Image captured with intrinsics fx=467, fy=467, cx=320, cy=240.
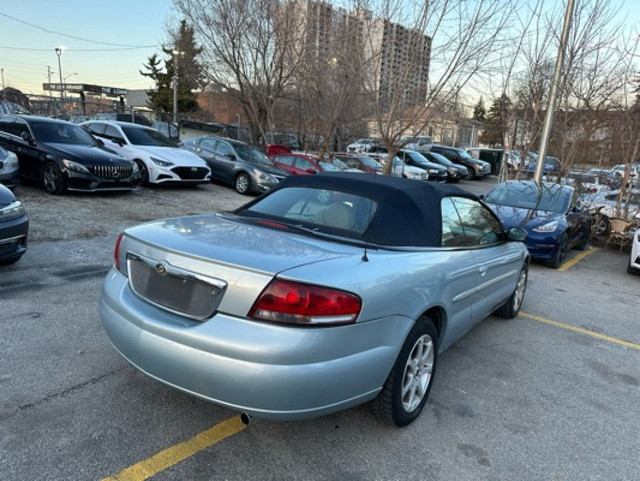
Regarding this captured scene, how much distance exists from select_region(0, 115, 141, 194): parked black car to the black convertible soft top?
274 inches

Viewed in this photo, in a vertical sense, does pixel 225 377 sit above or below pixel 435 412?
above

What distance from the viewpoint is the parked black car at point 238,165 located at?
41.7 feet

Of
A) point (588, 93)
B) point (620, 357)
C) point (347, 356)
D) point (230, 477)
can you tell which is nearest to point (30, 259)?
point (230, 477)

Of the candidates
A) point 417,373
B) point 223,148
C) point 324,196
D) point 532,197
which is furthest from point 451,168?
point 417,373

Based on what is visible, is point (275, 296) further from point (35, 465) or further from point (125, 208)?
point (125, 208)

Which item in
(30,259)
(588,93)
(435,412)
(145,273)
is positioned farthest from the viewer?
(588,93)

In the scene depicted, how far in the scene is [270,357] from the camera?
7.10ft

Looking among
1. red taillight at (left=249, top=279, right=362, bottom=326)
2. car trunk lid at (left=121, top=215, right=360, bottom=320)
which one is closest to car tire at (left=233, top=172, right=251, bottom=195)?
car trunk lid at (left=121, top=215, right=360, bottom=320)

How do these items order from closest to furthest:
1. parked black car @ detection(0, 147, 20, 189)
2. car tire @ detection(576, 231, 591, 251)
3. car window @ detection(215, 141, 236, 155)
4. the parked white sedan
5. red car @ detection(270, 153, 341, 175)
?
1. parked black car @ detection(0, 147, 20, 189)
2. car tire @ detection(576, 231, 591, 251)
3. the parked white sedan
4. car window @ detection(215, 141, 236, 155)
5. red car @ detection(270, 153, 341, 175)

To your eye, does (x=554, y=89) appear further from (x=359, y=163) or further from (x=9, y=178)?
(x=9, y=178)

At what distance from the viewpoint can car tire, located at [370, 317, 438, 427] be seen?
2.68 metres

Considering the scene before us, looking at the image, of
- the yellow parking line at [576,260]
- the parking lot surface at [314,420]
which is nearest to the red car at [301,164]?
the yellow parking line at [576,260]

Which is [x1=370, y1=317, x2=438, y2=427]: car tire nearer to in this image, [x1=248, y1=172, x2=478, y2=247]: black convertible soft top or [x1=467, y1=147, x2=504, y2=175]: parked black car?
[x1=248, y1=172, x2=478, y2=247]: black convertible soft top

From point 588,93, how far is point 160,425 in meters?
11.5
